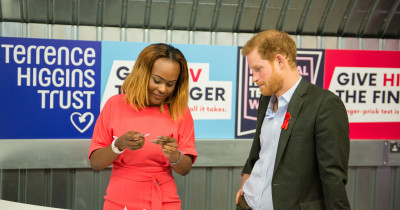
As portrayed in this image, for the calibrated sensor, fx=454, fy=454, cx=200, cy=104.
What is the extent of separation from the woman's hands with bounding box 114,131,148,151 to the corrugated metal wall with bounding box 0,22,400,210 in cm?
180

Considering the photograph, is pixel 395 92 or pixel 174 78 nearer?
pixel 174 78

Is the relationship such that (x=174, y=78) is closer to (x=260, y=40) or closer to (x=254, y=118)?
(x=260, y=40)

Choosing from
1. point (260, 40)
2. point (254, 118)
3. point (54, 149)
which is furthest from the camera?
point (254, 118)

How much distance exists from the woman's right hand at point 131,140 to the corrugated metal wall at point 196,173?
5.91 feet

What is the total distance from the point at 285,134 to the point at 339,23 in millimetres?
2475

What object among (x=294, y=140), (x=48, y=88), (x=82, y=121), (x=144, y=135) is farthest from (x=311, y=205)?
(x=48, y=88)

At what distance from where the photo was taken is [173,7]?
3.90 metres

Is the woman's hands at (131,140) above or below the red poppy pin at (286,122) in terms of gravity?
below

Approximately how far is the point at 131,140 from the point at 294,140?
762 mm

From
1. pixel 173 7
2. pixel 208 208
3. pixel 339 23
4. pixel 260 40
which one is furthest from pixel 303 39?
pixel 260 40

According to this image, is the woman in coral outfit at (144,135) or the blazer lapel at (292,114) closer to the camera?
the blazer lapel at (292,114)

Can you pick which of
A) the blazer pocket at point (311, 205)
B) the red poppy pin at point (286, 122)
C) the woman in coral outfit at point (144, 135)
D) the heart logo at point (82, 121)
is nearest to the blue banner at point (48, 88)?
the heart logo at point (82, 121)

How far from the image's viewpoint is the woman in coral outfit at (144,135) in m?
2.33

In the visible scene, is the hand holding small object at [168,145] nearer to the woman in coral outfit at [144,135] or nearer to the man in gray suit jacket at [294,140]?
the woman in coral outfit at [144,135]
